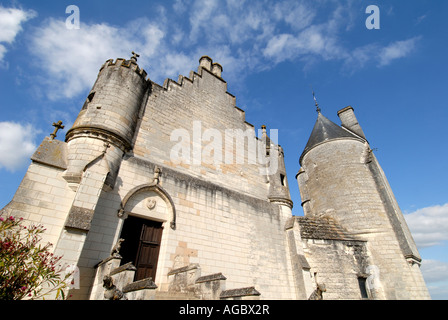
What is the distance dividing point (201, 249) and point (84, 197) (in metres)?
3.93

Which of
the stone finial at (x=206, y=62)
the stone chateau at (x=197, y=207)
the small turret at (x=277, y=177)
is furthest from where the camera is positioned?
the stone finial at (x=206, y=62)

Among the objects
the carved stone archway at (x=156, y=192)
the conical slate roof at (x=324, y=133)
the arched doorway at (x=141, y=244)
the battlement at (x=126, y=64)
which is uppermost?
the conical slate roof at (x=324, y=133)

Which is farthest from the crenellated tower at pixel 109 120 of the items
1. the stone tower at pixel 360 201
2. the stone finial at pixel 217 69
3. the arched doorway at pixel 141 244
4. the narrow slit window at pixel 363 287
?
the narrow slit window at pixel 363 287

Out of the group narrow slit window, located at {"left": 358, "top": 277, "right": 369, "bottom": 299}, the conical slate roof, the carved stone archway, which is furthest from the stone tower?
the carved stone archway

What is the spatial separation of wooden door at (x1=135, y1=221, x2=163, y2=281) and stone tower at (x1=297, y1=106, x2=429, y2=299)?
739cm

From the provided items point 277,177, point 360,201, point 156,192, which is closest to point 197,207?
point 156,192

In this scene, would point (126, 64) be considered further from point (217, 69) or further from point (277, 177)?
point (277, 177)

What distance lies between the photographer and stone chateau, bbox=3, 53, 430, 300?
5719 millimetres

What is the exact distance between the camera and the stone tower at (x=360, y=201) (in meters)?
10.2

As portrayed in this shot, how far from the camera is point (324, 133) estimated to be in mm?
15773

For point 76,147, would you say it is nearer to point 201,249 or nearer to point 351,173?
point 201,249

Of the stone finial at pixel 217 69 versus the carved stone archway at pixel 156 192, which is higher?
the stone finial at pixel 217 69

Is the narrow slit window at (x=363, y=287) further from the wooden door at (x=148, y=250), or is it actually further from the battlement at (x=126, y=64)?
the battlement at (x=126, y=64)

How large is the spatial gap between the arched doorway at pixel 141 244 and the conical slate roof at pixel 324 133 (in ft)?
40.7
